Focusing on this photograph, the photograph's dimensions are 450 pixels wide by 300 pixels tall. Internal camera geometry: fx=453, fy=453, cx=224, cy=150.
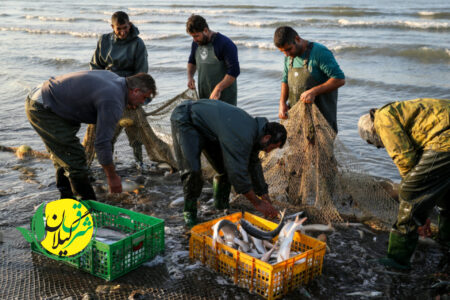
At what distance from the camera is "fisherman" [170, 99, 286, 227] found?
4289 mm

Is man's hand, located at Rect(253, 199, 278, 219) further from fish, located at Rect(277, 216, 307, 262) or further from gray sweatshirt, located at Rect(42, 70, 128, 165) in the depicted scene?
gray sweatshirt, located at Rect(42, 70, 128, 165)

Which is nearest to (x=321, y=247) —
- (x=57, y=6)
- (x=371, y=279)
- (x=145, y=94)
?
(x=371, y=279)

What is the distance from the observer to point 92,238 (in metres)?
3.86

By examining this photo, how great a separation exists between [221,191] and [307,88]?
64.2 inches

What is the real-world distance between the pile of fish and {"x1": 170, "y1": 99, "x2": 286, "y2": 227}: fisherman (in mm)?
315

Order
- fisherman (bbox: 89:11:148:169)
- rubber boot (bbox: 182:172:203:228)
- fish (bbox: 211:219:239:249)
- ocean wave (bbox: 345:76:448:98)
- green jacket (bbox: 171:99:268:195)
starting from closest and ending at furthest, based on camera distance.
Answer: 1. fish (bbox: 211:219:239:249)
2. green jacket (bbox: 171:99:268:195)
3. rubber boot (bbox: 182:172:203:228)
4. fisherman (bbox: 89:11:148:169)
5. ocean wave (bbox: 345:76:448:98)

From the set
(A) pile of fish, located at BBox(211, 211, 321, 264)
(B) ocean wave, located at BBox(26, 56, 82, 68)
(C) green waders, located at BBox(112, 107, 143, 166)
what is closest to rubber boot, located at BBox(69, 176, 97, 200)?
(C) green waders, located at BBox(112, 107, 143, 166)

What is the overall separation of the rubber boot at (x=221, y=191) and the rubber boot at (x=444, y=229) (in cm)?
234

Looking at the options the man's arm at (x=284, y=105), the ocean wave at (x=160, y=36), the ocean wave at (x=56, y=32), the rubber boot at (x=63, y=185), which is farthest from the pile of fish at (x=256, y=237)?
the ocean wave at (x=56, y=32)

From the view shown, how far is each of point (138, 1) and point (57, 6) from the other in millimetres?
7132

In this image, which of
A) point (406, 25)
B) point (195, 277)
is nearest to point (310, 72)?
point (195, 277)

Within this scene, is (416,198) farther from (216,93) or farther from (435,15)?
(435,15)

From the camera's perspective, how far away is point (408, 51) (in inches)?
624

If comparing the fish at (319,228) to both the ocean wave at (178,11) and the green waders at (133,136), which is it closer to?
the green waders at (133,136)
